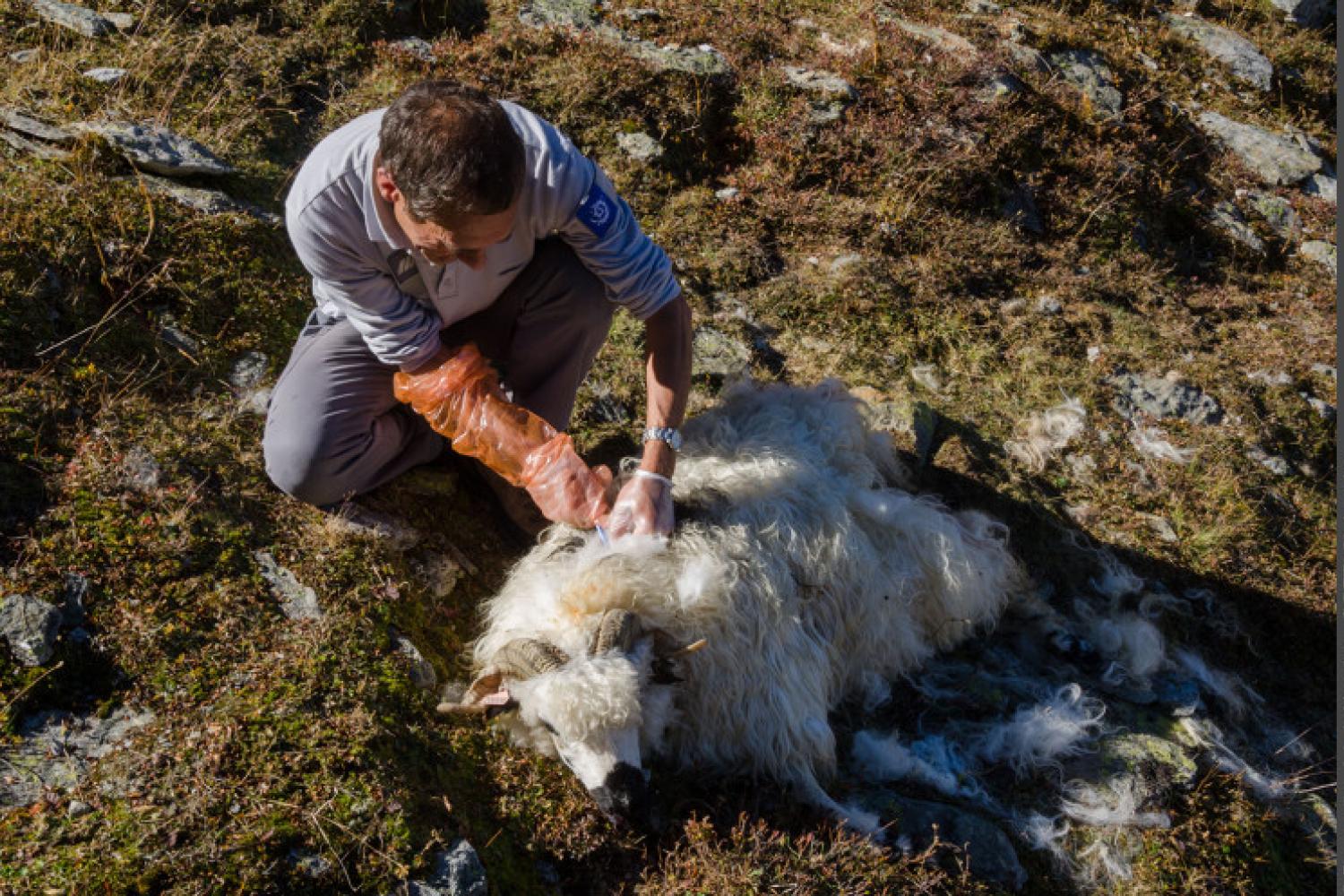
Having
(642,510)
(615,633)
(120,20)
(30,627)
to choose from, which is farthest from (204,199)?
(615,633)

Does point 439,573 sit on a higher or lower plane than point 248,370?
lower

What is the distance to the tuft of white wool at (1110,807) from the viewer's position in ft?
13.7

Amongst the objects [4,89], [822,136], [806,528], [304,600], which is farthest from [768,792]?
[4,89]

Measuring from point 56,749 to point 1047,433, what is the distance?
18.8 feet

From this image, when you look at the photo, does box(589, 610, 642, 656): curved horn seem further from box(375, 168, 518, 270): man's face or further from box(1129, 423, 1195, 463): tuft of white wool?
box(1129, 423, 1195, 463): tuft of white wool

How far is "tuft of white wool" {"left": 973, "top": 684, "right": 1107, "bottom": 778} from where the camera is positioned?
14.4 feet

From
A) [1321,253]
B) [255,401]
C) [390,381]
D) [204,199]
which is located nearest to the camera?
[390,381]

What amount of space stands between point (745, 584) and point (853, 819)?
1061mm

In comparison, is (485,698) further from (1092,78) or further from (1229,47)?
(1229,47)

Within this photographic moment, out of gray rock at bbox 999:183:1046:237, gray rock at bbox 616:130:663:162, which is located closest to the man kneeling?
gray rock at bbox 616:130:663:162

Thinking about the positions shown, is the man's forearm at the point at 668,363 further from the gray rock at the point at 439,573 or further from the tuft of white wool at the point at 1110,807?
the tuft of white wool at the point at 1110,807

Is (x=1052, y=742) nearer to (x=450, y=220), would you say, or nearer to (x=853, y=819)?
(x=853, y=819)

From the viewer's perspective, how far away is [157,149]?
5598 mm

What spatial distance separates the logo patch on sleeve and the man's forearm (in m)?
0.47
